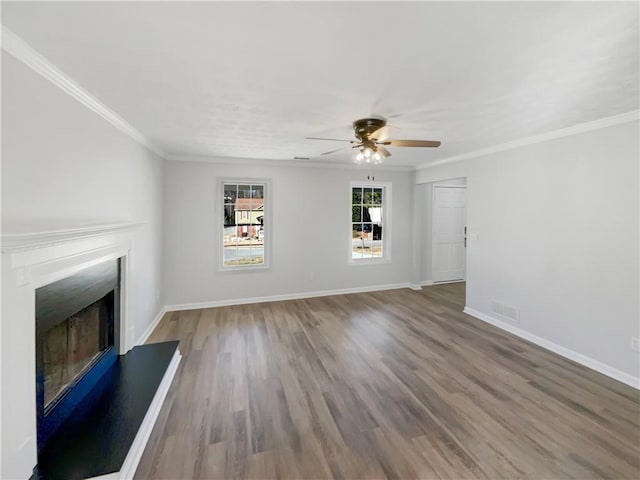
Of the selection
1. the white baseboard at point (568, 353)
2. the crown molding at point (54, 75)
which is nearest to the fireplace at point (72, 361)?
the crown molding at point (54, 75)

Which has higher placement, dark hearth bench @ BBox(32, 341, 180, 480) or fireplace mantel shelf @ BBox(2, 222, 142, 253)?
fireplace mantel shelf @ BBox(2, 222, 142, 253)

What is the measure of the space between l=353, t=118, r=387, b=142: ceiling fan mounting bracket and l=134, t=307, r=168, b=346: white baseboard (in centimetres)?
331

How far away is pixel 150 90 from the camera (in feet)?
7.00

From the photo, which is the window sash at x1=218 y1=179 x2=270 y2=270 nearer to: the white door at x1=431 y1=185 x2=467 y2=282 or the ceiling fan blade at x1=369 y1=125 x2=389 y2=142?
the ceiling fan blade at x1=369 y1=125 x2=389 y2=142

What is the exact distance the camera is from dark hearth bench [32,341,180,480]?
5.20 ft

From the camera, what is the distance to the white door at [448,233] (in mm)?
6340

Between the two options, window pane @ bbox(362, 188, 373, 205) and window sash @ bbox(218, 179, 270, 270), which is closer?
window sash @ bbox(218, 179, 270, 270)

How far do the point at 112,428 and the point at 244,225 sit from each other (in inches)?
137

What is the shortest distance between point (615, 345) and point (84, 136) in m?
4.93

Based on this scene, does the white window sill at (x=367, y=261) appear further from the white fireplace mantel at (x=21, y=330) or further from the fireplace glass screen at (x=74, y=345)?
the white fireplace mantel at (x=21, y=330)

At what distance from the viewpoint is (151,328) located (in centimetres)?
382

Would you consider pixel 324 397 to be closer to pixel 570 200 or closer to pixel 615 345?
pixel 615 345

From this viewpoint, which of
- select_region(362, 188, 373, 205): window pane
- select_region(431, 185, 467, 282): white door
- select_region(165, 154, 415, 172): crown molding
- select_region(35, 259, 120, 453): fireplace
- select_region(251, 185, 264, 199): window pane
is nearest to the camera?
select_region(35, 259, 120, 453): fireplace

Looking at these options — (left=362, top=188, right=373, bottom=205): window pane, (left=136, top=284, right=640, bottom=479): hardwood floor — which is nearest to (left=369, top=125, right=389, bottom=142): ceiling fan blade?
(left=136, top=284, right=640, bottom=479): hardwood floor
